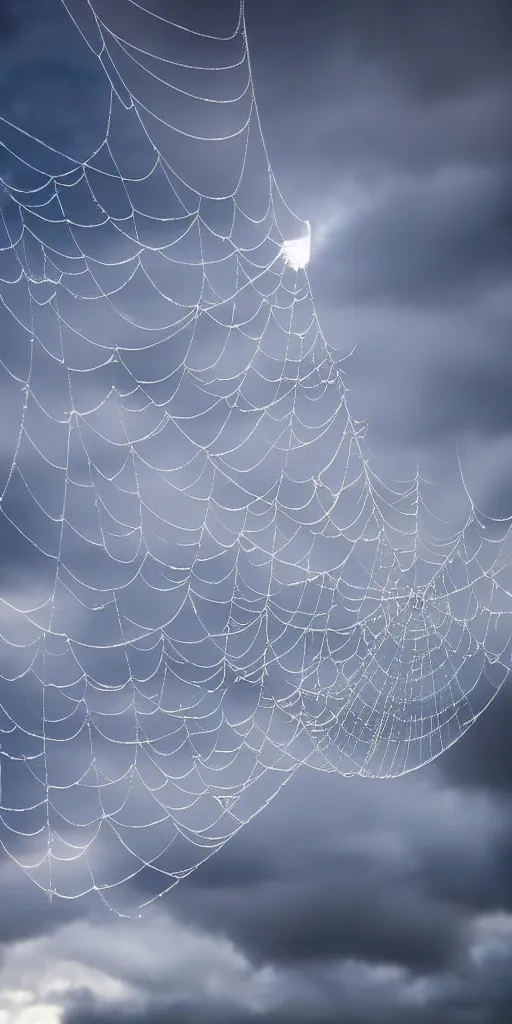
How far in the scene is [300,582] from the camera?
26297 mm

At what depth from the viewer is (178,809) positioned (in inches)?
893

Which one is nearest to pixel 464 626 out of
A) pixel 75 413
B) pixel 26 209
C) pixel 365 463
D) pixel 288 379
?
pixel 365 463

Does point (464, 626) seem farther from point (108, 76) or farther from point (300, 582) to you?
point (108, 76)

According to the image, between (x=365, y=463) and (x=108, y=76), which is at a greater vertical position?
(x=365, y=463)

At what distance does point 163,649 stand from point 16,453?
4321mm

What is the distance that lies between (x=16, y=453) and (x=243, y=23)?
26.5 ft

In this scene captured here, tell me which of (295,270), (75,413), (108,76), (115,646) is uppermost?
(295,270)

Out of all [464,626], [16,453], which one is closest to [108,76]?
[16,453]

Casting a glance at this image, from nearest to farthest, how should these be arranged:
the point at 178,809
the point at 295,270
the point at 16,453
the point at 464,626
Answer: the point at 16,453
the point at 178,809
the point at 295,270
the point at 464,626

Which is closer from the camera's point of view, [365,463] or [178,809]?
[178,809]

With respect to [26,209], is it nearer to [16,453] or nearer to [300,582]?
[16,453]

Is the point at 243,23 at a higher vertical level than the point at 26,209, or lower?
higher

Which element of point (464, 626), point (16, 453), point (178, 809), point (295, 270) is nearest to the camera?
point (16, 453)

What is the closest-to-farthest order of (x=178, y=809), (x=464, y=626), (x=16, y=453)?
(x=16, y=453), (x=178, y=809), (x=464, y=626)
